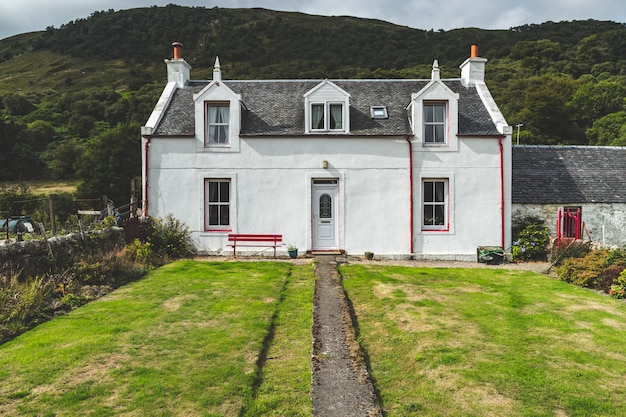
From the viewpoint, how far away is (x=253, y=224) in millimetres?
18625

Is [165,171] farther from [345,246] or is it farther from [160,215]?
[345,246]

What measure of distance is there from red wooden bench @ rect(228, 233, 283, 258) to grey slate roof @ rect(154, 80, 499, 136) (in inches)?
159

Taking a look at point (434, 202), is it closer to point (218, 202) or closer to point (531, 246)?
point (531, 246)

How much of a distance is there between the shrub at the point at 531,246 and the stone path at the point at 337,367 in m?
9.82

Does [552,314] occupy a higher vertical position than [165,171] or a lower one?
lower

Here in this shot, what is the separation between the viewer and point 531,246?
1831 centimetres

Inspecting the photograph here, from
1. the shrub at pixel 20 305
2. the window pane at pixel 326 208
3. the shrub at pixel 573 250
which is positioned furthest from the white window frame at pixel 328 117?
the shrub at pixel 20 305

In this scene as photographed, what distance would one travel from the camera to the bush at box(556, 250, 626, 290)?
13.7m

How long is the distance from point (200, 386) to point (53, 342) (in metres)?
3.31

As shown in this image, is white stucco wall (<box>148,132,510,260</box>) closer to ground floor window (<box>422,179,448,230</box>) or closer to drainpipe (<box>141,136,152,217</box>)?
drainpipe (<box>141,136,152,217</box>)

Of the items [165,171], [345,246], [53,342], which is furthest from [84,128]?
[53,342]

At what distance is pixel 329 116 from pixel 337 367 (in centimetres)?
1302

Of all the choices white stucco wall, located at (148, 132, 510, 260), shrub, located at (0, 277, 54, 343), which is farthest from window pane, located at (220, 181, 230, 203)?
shrub, located at (0, 277, 54, 343)

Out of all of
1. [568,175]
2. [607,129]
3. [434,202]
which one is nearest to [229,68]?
[607,129]
